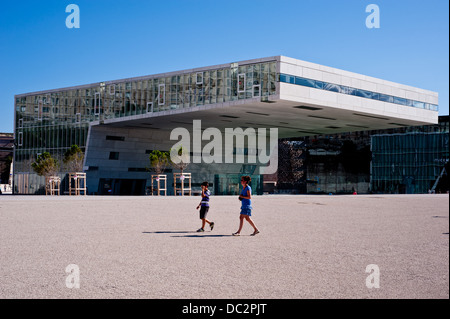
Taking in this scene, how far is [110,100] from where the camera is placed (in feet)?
201

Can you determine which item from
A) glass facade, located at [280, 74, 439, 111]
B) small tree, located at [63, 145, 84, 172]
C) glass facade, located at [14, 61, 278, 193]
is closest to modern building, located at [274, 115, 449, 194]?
glass facade, located at [280, 74, 439, 111]

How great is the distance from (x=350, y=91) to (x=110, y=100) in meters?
26.3

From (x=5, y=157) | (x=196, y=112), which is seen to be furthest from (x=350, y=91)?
(x=5, y=157)

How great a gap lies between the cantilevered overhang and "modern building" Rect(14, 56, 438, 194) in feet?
0.35

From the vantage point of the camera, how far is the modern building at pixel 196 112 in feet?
164

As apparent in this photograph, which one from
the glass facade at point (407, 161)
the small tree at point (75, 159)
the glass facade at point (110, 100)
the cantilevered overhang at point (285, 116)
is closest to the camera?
the glass facade at point (110, 100)

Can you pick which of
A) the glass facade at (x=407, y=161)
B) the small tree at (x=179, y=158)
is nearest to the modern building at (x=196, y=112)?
the small tree at (x=179, y=158)

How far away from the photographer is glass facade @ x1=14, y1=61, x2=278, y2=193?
1975 inches

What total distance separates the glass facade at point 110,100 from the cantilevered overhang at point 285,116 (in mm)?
915

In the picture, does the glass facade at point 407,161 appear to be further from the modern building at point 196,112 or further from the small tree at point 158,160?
the small tree at point 158,160

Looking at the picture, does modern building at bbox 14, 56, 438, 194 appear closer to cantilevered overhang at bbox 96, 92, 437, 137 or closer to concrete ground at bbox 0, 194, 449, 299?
cantilevered overhang at bbox 96, 92, 437, 137

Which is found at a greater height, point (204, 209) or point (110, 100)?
point (110, 100)

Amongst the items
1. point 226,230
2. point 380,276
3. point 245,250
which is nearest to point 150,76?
point 226,230

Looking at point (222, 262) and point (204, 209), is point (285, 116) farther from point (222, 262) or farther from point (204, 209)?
point (222, 262)
